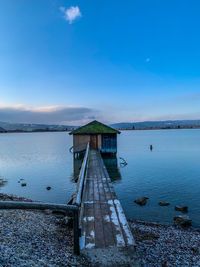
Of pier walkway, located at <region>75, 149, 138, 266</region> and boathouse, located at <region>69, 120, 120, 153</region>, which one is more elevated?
boathouse, located at <region>69, 120, 120, 153</region>

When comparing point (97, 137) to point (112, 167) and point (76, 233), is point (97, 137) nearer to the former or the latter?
point (112, 167)

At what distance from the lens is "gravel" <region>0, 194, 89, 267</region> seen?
4414 millimetres

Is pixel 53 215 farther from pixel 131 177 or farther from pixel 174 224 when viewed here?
pixel 131 177

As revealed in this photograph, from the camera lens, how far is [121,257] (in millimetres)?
4566

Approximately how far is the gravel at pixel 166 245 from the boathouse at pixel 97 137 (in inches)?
786

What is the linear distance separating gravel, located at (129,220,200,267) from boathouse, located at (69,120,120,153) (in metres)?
20.0

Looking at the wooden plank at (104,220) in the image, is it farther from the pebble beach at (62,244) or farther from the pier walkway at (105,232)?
the pebble beach at (62,244)

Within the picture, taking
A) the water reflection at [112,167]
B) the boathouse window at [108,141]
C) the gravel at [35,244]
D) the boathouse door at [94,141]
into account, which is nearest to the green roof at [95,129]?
the boathouse window at [108,141]

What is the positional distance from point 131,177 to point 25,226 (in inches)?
621

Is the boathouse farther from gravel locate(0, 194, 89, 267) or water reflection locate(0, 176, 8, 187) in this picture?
gravel locate(0, 194, 89, 267)

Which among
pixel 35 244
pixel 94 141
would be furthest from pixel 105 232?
pixel 94 141

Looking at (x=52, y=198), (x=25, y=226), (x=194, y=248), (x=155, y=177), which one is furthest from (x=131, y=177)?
(x=25, y=226)

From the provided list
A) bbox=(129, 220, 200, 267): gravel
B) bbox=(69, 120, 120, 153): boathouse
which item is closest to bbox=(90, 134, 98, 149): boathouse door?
bbox=(69, 120, 120, 153): boathouse

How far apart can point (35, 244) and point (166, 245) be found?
5.21 meters
